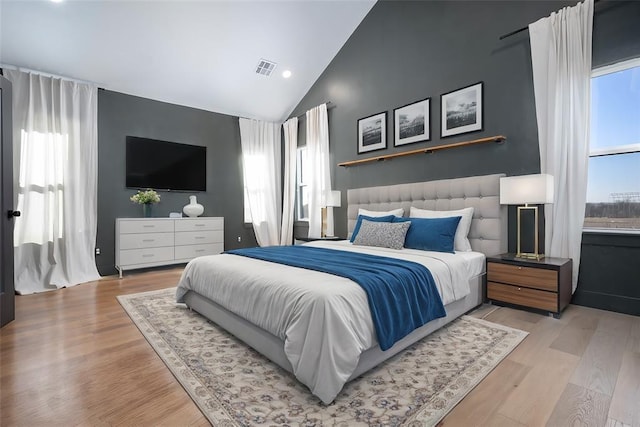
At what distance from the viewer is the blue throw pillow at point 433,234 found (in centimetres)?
309

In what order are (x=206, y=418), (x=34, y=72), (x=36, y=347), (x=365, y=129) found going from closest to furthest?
1. (x=206, y=418)
2. (x=36, y=347)
3. (x=34, y=72)
4. (x=365, y=129)

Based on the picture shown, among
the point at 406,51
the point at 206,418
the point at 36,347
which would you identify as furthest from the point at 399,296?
the point at 406,51

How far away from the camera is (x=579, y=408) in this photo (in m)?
1.50

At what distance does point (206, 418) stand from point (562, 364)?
208cm

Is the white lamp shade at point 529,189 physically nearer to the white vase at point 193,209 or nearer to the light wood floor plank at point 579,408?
the light wood floor plank at point 579,408

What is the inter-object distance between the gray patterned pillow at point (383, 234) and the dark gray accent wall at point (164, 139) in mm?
3178

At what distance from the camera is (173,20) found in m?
3.99

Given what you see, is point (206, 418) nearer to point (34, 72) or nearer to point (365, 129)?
point (365, 129)

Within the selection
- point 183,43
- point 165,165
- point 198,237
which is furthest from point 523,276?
point 165,165

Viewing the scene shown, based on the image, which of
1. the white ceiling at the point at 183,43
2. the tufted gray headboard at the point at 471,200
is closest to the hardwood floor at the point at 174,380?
the tufted gray headboard at the point at 471,200

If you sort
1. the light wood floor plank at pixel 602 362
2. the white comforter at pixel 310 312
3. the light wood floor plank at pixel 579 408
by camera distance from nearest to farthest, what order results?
the light wood floor plank at pixel 579 408 → the white comforter at pixel 310 312 → the light wood floor plank at pixel 602 362

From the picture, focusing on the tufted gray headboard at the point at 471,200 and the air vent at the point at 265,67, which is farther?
the air vent at the point at 265,67

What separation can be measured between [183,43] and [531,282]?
5085mm

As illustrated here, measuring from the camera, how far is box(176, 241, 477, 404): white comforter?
153 centimetres
